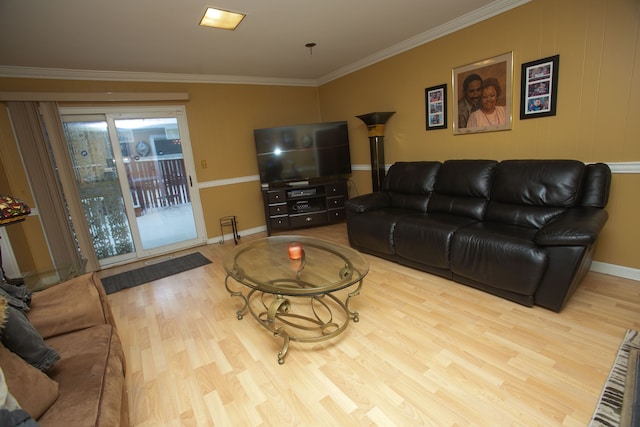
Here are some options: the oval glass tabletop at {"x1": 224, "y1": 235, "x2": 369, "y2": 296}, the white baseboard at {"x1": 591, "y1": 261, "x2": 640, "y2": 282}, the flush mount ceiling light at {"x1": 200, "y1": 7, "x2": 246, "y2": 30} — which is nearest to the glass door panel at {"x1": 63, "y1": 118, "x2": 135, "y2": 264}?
the flush mount ceiling light at {"x1": 200, "y1": 7, "x2": 246, "y2": 30}

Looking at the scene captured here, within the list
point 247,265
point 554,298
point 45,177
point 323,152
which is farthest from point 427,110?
point 45,177

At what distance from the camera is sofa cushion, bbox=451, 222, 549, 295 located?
1975 mm

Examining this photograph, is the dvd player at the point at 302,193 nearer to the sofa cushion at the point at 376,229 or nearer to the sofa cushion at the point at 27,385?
the sofa cushion at the point at 376,229

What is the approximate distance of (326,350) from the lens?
1843 millimetres

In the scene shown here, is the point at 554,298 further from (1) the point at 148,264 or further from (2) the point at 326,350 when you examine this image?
(1) the point at 148,264

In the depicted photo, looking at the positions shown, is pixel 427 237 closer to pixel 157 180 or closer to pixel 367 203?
pixel 367 203

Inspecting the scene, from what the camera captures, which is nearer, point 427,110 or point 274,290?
point 274,290

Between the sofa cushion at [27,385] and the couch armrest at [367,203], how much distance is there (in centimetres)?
269

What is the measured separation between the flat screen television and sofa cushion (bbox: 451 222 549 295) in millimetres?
2510

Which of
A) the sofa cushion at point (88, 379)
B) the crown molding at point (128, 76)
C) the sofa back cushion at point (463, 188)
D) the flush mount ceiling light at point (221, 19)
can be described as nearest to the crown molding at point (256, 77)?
the crown molding at point (128, 76)

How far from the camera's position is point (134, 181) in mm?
3848

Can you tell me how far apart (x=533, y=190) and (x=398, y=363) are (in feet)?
5.96

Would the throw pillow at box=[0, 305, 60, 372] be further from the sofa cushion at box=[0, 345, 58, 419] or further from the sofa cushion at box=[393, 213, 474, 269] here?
the sofa cushion at box=[393, 213, 474, 269]

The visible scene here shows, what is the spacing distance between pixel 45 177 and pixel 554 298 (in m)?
4.81
